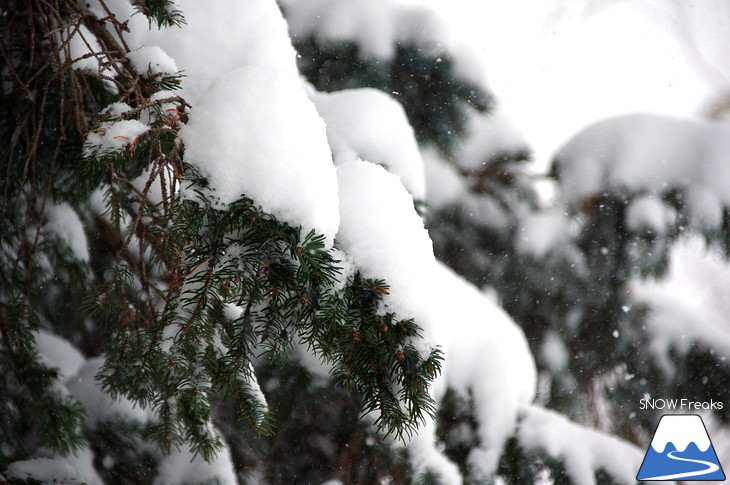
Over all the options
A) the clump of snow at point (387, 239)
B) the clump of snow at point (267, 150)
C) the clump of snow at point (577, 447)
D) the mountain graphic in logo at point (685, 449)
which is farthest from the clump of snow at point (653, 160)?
the clump of snow at point (267, 150)

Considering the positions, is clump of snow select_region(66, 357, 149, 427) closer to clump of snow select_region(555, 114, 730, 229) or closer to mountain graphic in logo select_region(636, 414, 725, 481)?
clump of snow select_region(555, 114, 730, 229)

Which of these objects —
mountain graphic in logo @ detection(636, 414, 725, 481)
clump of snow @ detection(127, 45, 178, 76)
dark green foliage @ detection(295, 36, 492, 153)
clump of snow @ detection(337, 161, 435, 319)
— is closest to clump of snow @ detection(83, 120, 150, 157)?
clump of snow @ detection(127, 45, 178, 76)

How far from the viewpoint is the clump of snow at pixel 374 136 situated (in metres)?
1.30

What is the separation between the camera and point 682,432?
2.35 m

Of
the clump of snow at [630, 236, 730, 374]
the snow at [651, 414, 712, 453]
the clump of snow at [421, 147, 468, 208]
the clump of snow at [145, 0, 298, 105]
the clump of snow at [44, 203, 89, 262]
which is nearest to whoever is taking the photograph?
the clump of snow at [145, 0, 298, 105]

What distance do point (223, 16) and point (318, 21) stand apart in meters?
0.85

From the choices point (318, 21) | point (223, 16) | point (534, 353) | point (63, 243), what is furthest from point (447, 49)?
point (534, 353)

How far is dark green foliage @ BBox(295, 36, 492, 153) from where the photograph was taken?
1777mm

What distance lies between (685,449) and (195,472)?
2294 mm

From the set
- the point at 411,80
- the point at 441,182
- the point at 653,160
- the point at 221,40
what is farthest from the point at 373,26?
the point at 653,160

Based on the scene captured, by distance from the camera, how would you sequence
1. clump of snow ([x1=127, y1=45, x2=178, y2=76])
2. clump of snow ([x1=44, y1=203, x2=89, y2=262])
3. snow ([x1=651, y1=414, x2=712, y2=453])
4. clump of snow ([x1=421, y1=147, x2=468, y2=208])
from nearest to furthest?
clump of snow ([x1=127, y1=45, x2=178, y2=76])
clump of snow ([x1=44, y1=203, x2=89, y2=262])
clump of snow ([x1=421, y1=147, x2=468, y2=208])
snow ([x1=651, y1=414, x2=712, y2=453])

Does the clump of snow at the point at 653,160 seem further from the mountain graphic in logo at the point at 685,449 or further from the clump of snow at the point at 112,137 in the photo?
the clump of snow at the point at 112,137

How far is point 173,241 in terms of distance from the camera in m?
0.54

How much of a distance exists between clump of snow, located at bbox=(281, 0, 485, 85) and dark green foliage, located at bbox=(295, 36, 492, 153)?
2 cm
